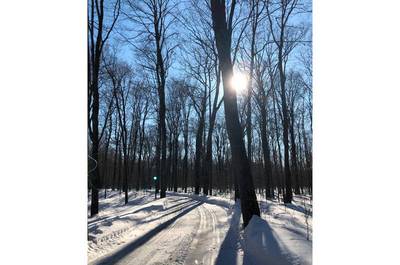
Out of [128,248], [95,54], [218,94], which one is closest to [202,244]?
[128,248]

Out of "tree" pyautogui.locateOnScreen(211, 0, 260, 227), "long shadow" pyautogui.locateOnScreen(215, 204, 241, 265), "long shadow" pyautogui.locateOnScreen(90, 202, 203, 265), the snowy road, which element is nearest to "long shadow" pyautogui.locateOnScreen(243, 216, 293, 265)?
"long shadow" pyautogui.locateOnScreen(215, 204, 241, 265)

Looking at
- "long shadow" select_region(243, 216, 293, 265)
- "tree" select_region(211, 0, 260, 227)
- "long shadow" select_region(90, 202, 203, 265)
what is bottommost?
"long shadow" select_region(90, 202, 203, 265)

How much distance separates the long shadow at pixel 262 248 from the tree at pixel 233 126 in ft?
2.56

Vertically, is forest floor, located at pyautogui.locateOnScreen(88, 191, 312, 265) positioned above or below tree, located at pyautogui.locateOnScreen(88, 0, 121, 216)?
below

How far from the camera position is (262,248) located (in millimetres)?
4195

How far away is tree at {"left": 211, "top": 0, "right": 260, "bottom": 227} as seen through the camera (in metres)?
6.30

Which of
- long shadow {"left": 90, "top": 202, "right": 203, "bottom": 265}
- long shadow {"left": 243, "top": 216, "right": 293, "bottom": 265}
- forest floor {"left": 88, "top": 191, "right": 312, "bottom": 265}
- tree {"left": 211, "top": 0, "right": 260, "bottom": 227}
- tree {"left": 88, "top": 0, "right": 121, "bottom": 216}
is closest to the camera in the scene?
long shadow {"left": 243, "top": 216, "right": 293, "bottom": 265}

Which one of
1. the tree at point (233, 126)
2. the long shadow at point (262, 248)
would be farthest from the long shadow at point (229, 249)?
the tree at point (233, 126)

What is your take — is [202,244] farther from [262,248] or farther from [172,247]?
[262,248]

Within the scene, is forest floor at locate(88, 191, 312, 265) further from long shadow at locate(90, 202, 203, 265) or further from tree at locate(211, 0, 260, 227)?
tree at locate(211, 0, 260, 227)

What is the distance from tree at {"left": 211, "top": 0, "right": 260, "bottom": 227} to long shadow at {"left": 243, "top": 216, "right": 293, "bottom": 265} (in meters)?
0.78
